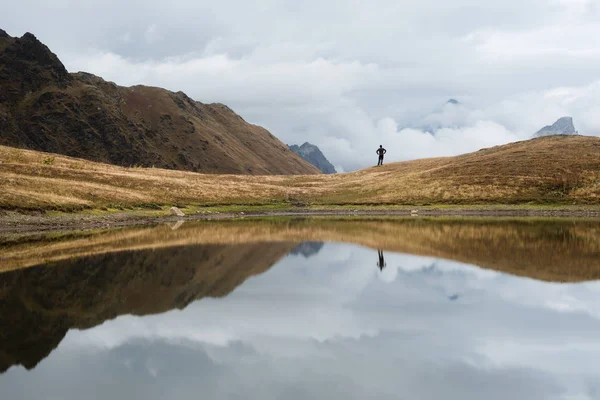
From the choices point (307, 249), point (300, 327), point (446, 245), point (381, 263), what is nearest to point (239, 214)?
point (307, 249)

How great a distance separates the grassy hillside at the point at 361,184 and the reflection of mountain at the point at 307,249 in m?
43.7

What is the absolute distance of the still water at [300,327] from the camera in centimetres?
1379

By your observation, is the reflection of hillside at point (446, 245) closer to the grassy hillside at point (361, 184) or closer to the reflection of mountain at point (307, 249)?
the reflection of mountain at point (307, 249)

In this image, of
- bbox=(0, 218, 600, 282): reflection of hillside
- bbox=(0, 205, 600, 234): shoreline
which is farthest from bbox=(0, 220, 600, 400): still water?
bbox=(0, 205, 600, 234): shoreline

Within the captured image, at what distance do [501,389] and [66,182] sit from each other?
9411 centimetres

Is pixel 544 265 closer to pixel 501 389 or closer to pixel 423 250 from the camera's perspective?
pixel 423 250

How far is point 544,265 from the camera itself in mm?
33406

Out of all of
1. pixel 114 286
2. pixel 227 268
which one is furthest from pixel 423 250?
pixel 114 286

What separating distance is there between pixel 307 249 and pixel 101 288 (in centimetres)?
2240

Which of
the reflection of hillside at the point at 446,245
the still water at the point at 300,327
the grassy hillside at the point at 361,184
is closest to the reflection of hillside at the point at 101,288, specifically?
the still water at the point at 300,327

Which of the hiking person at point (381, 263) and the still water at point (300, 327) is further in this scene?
the hiking person at point (381, 263)

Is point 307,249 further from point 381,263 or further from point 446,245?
point 446,245

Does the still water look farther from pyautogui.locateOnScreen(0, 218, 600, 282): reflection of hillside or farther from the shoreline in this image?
the shoreline

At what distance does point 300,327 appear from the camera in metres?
19.4
